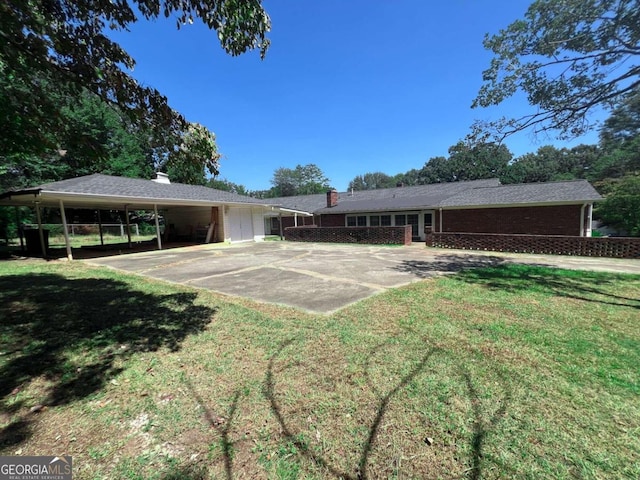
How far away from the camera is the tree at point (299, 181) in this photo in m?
70.9

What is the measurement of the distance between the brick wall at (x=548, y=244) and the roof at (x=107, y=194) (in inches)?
519

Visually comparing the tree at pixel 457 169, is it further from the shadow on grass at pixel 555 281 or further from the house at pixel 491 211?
the shadow on grass at pixel 555 281

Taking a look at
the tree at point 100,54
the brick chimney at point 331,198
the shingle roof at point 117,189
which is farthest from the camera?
the brick chimney at point 331,198

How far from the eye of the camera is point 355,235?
1836cm

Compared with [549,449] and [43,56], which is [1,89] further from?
[549,449]

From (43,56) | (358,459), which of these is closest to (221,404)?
(358,459)

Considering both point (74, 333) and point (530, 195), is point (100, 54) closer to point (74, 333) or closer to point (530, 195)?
point (74, 333)

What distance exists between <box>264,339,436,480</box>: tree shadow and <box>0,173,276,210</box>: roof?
1230cm

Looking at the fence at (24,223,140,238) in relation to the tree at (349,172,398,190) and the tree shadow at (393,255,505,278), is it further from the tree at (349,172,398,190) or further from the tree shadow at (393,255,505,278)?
the tree at (349,172,398,190)

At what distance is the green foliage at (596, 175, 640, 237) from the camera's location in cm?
1973

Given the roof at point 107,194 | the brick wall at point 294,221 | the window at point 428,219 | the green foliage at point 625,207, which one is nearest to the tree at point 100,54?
the roof at point 107,194

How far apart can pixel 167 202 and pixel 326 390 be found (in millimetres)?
14287

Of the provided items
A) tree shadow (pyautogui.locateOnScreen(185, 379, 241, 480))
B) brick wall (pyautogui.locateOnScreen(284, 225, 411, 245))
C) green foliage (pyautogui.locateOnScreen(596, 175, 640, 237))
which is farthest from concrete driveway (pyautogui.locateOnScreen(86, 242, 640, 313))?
green foliage (pyautogui.locateOnScreen(596, 175, 640, 237))

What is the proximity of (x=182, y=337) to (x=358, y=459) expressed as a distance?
2917 mm
